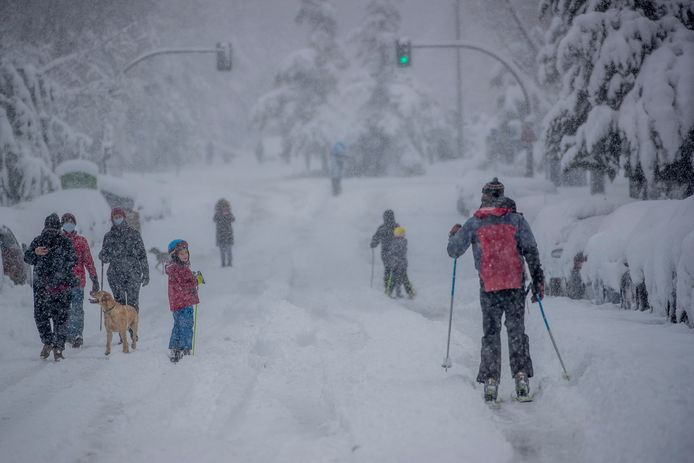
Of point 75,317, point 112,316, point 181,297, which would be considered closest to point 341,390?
point 181,297

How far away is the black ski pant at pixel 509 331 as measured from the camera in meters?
4.81

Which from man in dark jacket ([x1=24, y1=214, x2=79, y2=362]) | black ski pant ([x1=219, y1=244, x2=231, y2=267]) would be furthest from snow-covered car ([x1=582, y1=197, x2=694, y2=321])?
black ski pant ([x1=219, y1=244, x2=231, y2=267])

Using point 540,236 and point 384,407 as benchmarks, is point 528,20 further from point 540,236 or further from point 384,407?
point 384,407

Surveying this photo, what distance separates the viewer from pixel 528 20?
26016 mm

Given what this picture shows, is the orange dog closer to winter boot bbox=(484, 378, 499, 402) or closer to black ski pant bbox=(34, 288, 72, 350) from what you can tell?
black ski pant bbox=(34, 288, 72, 350)

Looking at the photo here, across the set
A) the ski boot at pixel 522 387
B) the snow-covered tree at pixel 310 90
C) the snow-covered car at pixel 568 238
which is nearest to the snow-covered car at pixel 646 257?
the snow-covered car at pixel 568 238

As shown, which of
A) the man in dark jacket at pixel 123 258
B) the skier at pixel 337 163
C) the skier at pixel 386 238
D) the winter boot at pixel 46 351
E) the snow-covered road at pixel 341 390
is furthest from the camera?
the skier at pixel 337 163

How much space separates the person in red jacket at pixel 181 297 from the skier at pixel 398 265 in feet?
15.9

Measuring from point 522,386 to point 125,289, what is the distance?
575 centimetres

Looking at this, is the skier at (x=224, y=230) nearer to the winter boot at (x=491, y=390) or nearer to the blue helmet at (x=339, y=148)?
the blue helmet at (x=339, y=148)

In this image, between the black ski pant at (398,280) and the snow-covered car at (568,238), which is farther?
the black ski pant at (398,280)

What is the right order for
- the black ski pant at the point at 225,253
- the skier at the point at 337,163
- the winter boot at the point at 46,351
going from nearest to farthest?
the winter boot at the point at 46,351 → the black ski pant at the point at 225,253 → the skier at the point at 337,163

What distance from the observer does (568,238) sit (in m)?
9.60

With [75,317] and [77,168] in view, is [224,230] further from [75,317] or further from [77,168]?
[77,168]
